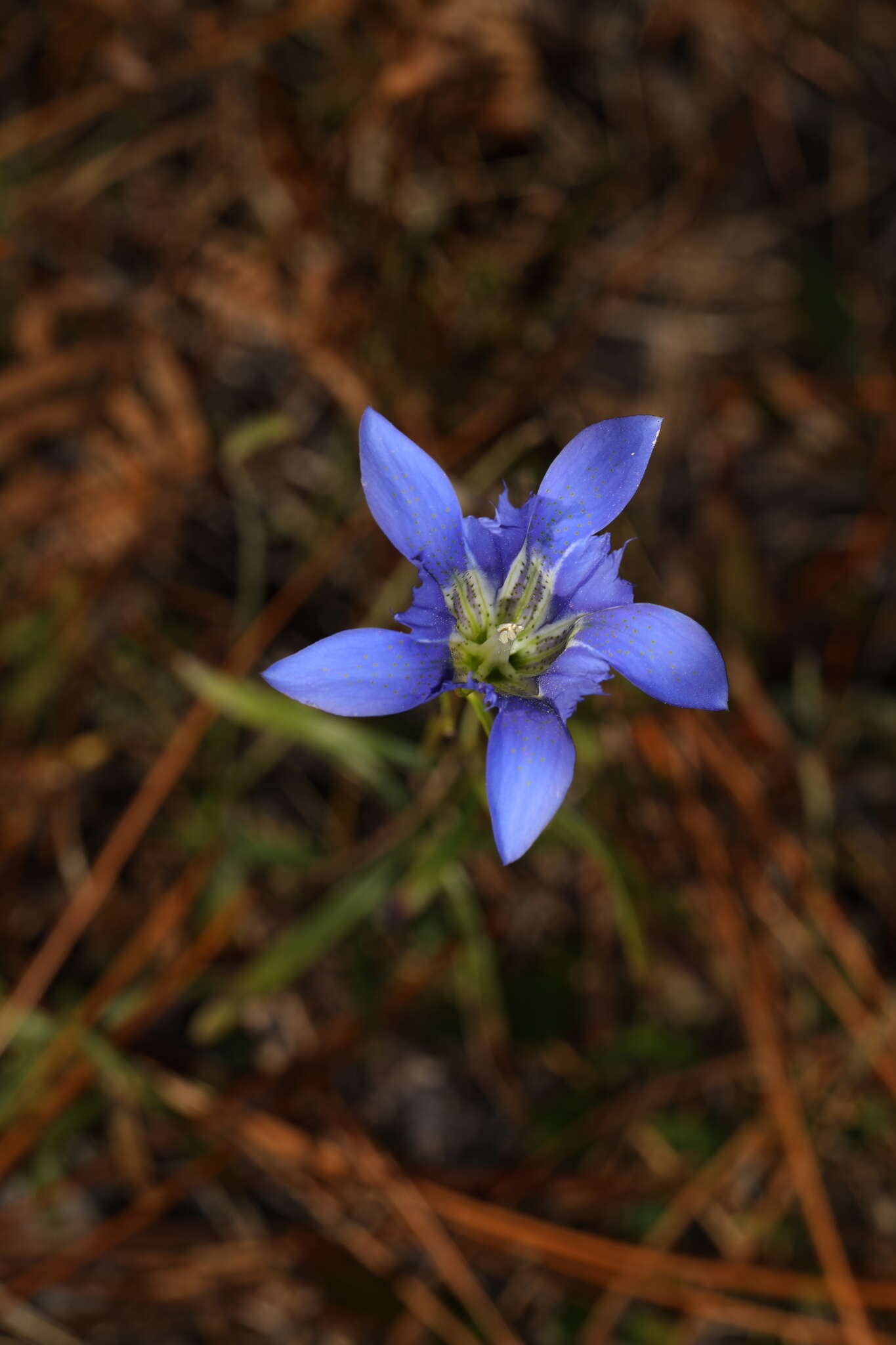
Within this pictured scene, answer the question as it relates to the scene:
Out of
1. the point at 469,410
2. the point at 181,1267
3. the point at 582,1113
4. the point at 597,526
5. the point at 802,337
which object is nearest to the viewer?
the point at 597,526

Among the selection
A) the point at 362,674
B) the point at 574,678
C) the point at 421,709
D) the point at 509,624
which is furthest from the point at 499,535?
the point at 421,709

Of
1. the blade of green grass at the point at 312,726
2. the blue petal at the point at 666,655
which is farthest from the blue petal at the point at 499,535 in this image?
the blade of green grass at the point at 312,726

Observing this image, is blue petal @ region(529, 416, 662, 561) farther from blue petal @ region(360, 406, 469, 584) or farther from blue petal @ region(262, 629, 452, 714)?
blue petal @ region(262, 629, 452, 714)

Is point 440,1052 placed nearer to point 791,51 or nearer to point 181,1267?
point 181,1267

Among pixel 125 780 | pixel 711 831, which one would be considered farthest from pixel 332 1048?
pixel 711 831

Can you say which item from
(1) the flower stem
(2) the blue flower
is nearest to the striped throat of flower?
(2) the blue flower

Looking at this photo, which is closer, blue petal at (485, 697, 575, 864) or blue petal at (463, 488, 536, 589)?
blue petal at (485, 697, 575, 864)

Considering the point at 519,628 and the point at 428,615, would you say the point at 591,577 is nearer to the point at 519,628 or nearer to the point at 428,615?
the point at 519,628
